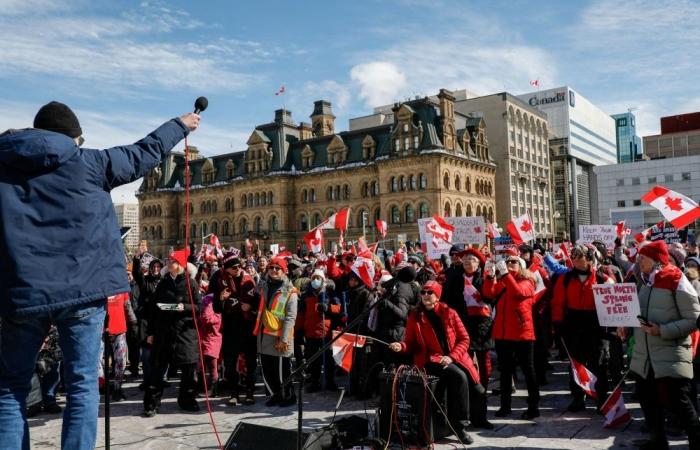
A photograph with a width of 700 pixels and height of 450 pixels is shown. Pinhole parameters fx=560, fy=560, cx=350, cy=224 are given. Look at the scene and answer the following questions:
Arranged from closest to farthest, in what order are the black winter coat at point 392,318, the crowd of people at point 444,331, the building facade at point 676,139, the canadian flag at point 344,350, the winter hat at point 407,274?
the winter hat at point 407,274, the crowd of people at point 444,331, the canadian flag at point 344,350, the black winter coat at point 392,318, the building facade at point 676,139

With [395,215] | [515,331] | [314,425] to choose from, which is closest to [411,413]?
[314,425]

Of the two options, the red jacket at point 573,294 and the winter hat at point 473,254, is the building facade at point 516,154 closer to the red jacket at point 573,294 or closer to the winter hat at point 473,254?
the winter hat at point 473,254

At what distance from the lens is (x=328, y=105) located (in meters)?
76.6

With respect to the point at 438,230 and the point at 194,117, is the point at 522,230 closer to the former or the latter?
the point at 438,230

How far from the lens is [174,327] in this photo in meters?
7.81

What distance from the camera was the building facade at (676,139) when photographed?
98.8m

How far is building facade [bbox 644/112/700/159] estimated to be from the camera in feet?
324

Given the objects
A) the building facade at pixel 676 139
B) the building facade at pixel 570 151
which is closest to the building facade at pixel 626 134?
the building facade at pixel 676 139

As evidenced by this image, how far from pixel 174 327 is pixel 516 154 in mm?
67973

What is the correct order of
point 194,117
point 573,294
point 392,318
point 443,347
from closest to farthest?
point 194,117 → point 443,347 → point 573,294 → point 392,318

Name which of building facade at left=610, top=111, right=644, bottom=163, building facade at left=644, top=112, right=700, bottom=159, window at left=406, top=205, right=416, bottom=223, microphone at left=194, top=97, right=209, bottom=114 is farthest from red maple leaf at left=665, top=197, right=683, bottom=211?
building facade at left=610, top=111, right=644, bottom=163

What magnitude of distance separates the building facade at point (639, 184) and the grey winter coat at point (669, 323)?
255 ft

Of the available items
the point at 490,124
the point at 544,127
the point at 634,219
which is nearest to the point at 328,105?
the point at 490,124

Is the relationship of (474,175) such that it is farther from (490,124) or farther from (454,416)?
(454,416)
